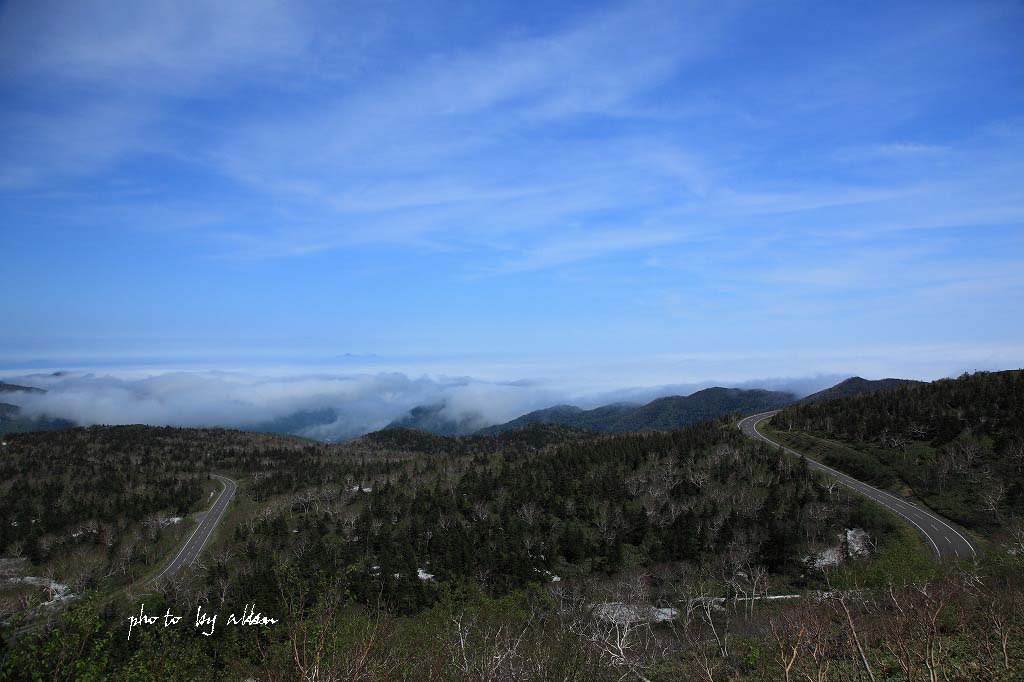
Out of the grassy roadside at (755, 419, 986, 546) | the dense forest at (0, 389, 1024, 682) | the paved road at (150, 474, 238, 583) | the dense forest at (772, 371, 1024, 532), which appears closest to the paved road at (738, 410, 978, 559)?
the grassy roadside at (755, 419, 986, 546)

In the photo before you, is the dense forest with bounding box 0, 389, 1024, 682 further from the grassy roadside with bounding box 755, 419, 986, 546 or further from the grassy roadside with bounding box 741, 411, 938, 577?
the grassy roadside with bounding box 755, 419, 986, 546

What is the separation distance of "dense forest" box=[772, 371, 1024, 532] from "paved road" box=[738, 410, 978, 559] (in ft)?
10.5

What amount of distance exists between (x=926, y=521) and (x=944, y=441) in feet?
135

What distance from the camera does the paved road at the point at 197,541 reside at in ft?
428

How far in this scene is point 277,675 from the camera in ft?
77.4

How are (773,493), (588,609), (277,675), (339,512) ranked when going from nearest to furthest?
(277,675) < (588,609) < (773,493) < (339,512)

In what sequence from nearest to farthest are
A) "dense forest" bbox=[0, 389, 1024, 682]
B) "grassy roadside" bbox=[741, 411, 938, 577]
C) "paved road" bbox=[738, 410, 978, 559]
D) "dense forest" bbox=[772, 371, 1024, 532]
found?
"dense forest" bbox=[0, 389, 1024, 682], "grassy roadside" bbox=[741, 411, 938, 577], "paved road" bbox=[738, 410, 978, 559], "dense forest" bbox=[772, 371, 1024, 532]

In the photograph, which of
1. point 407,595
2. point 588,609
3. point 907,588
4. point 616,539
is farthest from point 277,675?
point 616,539

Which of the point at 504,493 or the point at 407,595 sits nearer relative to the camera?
the point at 407,595

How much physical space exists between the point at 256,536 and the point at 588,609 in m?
112

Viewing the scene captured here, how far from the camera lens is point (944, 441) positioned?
125500 millimetres

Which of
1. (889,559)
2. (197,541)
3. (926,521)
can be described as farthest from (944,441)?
(197,541)

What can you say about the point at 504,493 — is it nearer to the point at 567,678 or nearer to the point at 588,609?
the point at 588,609

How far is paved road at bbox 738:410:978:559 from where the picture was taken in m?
82.1
